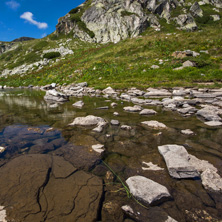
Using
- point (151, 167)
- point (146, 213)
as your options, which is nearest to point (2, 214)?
point (146, 213)

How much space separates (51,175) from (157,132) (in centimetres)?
399

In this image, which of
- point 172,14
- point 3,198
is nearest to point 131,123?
point 3,198

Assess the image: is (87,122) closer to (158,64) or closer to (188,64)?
(188,64)

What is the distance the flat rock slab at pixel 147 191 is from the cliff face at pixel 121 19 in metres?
79.2

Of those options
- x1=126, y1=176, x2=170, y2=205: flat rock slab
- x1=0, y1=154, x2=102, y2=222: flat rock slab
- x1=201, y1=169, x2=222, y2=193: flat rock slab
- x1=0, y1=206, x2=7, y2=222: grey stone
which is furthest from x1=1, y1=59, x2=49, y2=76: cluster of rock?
x1=201, y1=169, x2=222, y2=193: flat rock slab

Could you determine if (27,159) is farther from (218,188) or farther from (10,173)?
(218,188)

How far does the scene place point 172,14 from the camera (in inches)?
3219

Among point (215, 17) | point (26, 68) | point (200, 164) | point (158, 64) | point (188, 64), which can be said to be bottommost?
point (200, 164)

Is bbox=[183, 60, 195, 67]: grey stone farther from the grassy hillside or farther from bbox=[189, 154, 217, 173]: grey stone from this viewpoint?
bbox=[189, 154, 217, 173]: grey stone

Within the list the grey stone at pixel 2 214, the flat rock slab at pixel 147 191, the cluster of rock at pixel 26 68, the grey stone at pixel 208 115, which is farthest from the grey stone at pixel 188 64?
the cluster of rock at pixel 26 68

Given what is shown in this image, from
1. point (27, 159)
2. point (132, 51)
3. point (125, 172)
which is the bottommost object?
point (125, 172)

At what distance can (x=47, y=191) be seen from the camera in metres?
2.54

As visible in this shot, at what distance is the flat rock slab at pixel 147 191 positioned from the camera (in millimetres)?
2330

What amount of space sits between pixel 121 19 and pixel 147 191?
8776cm
